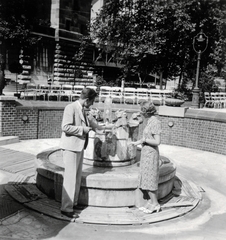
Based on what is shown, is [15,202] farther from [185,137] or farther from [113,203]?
[185,137]

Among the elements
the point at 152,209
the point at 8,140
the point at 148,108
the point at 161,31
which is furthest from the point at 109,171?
the point at 161,31

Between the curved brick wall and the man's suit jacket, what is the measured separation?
21.5 feet

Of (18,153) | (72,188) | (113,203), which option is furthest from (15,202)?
(18,153)

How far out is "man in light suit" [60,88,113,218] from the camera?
4766 mm

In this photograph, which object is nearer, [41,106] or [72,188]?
[72,188]

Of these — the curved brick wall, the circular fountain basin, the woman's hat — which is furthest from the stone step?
the woman's hat

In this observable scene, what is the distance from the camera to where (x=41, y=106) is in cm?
1152

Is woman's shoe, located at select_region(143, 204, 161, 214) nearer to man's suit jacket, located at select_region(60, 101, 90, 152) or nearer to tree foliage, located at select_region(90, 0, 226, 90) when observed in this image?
man's suit jacket, located at select_region(60, 101, 90, 152)

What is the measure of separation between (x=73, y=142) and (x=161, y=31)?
17477mm

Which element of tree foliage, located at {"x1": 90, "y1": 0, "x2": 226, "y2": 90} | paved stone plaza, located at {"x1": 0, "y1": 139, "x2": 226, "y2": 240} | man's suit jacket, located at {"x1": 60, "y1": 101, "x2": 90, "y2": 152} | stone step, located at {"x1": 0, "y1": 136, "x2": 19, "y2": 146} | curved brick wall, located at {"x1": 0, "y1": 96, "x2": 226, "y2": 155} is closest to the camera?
paved stone plaza, located at {"x1": 0, "y1": 139, "x2": 226, "y2": 240}

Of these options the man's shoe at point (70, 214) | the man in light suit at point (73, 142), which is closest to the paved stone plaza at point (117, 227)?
the man's shoe at point (70, 214)

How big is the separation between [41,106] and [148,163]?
7.20 metres

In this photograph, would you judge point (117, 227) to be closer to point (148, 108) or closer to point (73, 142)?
point (73, 142)

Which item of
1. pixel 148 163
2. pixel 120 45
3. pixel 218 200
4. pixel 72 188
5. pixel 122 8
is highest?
pixel 122 8
